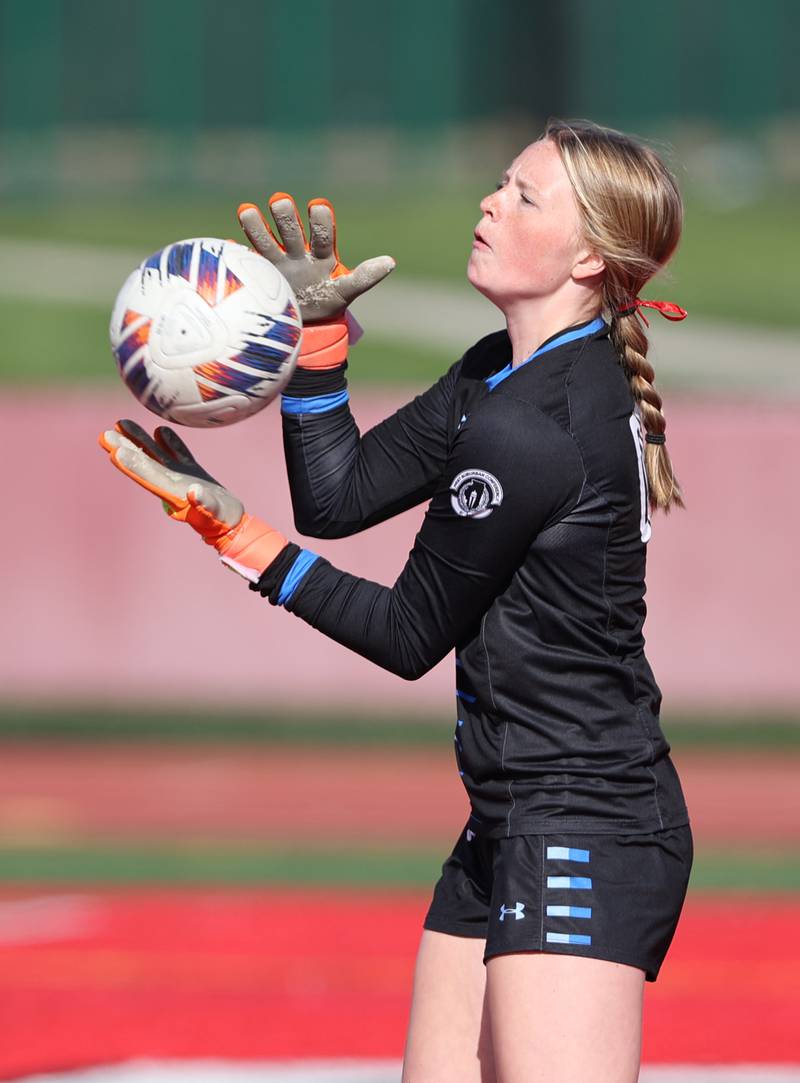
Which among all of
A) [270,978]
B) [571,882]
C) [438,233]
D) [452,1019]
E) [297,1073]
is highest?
[438,233]

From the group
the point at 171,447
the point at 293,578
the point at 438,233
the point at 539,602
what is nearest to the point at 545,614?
the point at 539,602

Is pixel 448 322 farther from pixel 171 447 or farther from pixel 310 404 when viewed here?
pixel 171 447

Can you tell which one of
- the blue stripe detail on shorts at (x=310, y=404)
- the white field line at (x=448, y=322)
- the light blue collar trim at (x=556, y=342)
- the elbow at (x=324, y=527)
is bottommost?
the elbow at (x=324, y=527)

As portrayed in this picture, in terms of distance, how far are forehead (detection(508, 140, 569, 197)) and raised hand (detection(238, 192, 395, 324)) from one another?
37 centimetres

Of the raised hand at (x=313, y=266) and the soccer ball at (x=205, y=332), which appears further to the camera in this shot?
the raised hand at (x=313, y=266)

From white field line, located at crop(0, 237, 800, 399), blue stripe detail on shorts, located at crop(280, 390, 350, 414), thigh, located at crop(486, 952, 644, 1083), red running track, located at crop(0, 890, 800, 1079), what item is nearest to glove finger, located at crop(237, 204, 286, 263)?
blue stripe detail on shorts, located at crop(280, 390, 350, 414)

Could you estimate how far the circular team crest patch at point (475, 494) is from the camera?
11.0 feet

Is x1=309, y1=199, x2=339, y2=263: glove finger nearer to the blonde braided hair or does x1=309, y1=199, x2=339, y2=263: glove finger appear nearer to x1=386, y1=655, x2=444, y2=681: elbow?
the blonde braided hair

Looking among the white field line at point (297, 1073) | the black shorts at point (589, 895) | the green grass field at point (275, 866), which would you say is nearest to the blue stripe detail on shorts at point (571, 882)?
the black shorts at point (589, 895)

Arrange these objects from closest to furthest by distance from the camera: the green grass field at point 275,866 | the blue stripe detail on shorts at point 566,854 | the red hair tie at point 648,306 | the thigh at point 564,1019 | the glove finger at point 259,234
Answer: the thigh at point 564,1019 → the blue stripe detail on shorts at point 566,854 → the red hair tie at point 648,306 → the glove finger at point 259,234 → the green grass field at point 275,866

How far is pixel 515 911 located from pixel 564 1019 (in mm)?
218

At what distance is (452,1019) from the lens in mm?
3672

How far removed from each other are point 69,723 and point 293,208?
8655 millimetres

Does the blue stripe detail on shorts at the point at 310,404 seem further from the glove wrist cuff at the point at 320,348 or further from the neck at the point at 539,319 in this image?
the neck at the point at 539,319
